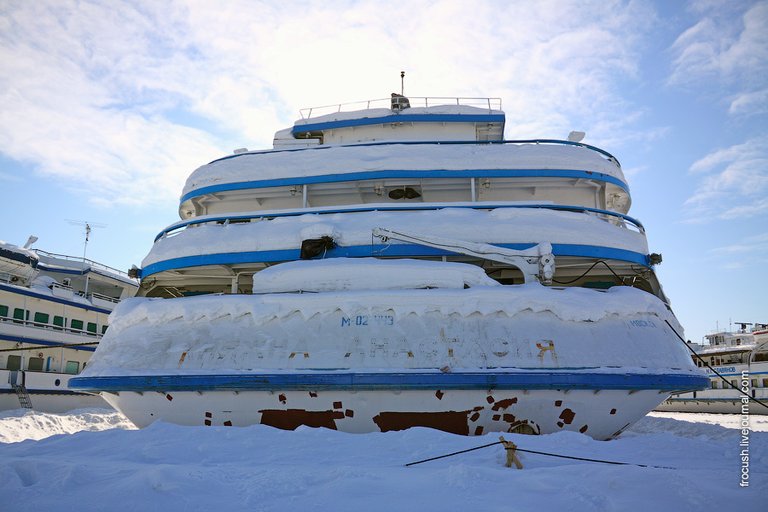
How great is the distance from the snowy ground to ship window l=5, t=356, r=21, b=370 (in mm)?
20248

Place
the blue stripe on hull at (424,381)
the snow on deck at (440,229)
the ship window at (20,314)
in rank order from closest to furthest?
1. the blue stripe on hull at (424,381)
2. the snow on deck at (440,229)
3. the ship window at (20,314)

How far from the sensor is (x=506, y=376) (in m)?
9.07

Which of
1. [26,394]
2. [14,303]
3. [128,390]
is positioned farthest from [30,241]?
[128,390]

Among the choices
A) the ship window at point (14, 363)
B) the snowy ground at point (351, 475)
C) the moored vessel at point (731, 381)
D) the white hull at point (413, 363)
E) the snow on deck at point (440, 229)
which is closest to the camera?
the snowy ground at point (351, 475)

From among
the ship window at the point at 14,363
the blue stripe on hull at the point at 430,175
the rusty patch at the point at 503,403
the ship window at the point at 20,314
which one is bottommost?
the rusty patch at the point at 503,403

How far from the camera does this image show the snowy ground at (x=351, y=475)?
187 inches

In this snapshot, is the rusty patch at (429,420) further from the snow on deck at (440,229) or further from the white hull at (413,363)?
the snow on deck at (440,229)

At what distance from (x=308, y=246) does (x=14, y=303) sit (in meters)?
20.8

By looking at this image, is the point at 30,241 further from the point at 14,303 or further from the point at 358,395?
the point at 358,395

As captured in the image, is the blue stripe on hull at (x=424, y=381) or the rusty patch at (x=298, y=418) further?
the rusty patch at (x=298, y=418)

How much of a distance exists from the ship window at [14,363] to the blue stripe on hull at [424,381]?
64.7ft

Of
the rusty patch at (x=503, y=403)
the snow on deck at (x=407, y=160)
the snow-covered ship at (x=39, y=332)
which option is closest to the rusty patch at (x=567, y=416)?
the rusty patch at (x=503, y=403)

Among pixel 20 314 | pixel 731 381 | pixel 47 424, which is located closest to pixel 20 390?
pixel 20 314

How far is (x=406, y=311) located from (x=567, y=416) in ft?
10.5
